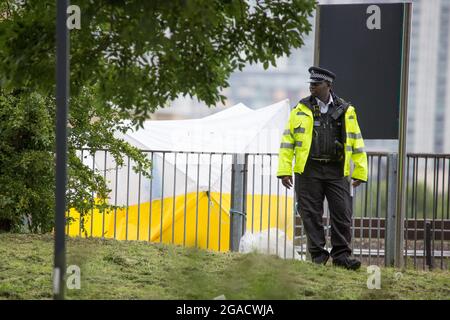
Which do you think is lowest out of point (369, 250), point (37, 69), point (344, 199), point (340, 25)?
point (369, 250)

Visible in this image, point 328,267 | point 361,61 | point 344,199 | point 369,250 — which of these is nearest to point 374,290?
point 328,267

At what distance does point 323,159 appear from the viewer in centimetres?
838

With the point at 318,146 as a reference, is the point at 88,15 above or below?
above

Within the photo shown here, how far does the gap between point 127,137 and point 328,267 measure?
28.6 ft

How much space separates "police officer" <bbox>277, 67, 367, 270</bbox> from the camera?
8358 millimetres

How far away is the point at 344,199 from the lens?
8.49 m

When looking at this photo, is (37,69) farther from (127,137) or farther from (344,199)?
(127,137)

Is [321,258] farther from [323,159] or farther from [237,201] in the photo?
[237,201]

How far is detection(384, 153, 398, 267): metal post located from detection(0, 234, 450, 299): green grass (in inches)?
70.3

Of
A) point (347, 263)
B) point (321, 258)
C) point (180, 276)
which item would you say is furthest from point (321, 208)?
point (180, 276)

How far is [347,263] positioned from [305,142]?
1.17 m

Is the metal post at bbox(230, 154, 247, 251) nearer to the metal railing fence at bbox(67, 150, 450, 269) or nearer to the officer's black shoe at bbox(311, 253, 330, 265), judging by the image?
the metal railing fence at bbox(67, 150, 450, 269)

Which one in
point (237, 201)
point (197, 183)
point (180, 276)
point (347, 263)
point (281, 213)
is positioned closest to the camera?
point (180, 276)

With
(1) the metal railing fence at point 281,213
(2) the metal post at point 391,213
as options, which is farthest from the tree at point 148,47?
(2) the metal post at point 391,213
